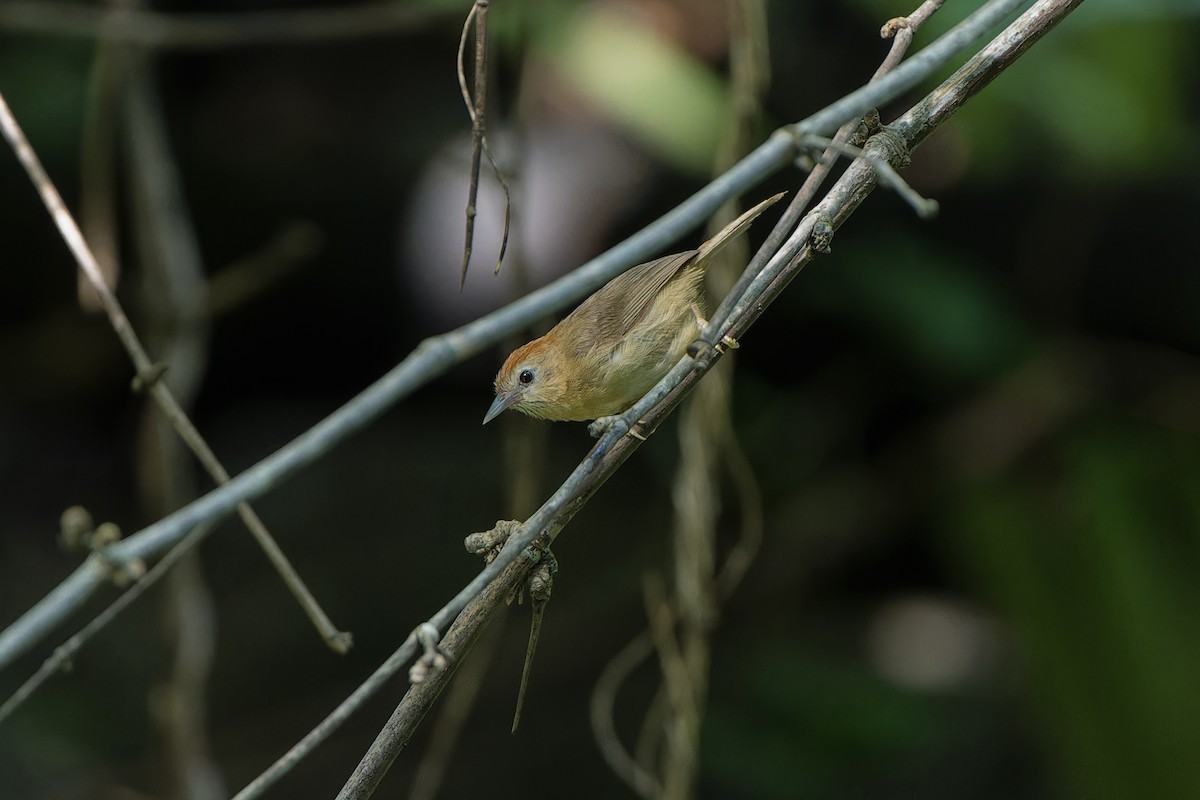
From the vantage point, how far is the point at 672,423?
172 inches

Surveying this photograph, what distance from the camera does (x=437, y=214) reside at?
14.4 feet

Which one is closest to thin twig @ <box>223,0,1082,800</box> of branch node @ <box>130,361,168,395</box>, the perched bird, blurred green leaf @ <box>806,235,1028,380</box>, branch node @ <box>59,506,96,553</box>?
branch node @ <box>59,506,96,553</box>

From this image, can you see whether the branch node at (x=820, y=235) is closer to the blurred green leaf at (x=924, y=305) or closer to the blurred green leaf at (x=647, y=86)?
the blurred green leaf at (x=647, y=86)

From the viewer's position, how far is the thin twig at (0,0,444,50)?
347 centimetres

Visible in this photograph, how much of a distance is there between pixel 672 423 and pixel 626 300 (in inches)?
74.7

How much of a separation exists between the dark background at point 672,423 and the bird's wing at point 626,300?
4.95 ft

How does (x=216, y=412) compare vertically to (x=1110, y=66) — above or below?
above

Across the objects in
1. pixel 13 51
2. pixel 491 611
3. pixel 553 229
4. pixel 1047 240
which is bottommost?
pixel 491 611

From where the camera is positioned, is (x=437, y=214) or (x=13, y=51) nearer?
(x=13, y=51)

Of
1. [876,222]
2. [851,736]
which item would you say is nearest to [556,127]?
[876,222]

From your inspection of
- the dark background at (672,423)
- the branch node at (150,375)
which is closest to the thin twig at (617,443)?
the branch node at (150,375)

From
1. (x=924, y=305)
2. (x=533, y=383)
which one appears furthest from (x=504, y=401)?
(x=924, y=305)

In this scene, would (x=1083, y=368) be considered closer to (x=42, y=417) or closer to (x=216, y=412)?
(x=216, y=412)

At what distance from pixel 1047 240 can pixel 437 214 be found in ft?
7.78
